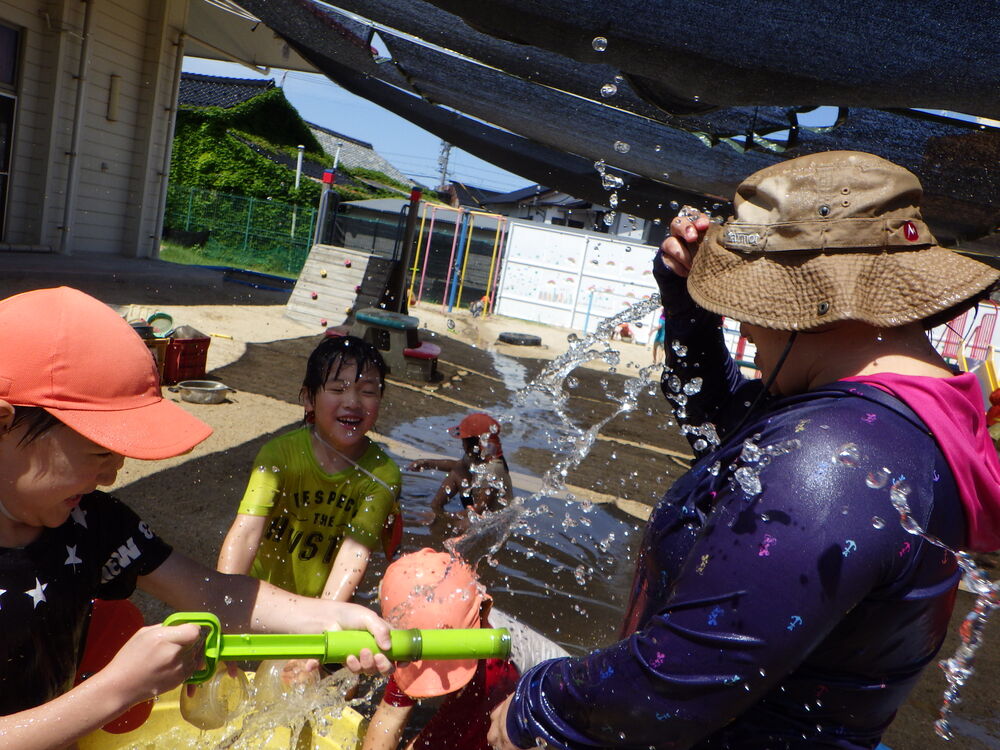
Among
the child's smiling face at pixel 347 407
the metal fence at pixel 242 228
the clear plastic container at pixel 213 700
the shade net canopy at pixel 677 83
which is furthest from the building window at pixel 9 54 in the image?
the metal fence at pixel 242 228

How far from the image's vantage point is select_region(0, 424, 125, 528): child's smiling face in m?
1.56

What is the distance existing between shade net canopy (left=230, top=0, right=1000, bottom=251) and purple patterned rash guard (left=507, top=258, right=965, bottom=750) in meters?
1.65

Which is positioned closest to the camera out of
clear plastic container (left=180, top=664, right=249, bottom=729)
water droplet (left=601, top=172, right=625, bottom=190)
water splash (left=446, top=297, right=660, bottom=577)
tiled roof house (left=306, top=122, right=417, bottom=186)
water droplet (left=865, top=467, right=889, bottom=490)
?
water droplet (left=865, top=467, right=889, bottom=490)

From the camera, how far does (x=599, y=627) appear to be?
412cm

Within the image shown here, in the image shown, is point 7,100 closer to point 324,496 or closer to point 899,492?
point 324,496

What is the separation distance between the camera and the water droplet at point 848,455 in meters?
1.23

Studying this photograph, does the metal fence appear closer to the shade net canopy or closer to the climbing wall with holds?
the climbing wall with holds

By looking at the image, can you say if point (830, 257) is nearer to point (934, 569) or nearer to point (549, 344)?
point (934, 569)

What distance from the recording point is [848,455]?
123cm

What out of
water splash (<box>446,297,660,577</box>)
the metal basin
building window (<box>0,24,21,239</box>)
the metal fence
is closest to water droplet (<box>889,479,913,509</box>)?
water splash (<box>446,297,660,577</box>)

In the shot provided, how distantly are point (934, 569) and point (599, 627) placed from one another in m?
2.98

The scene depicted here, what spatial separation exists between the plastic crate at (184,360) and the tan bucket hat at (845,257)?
6754 mm

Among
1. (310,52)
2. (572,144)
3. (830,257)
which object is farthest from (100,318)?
(310,52)

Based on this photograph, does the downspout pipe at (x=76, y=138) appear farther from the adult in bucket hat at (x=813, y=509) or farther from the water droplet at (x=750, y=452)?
the water droplet at (x=750, y=452)
